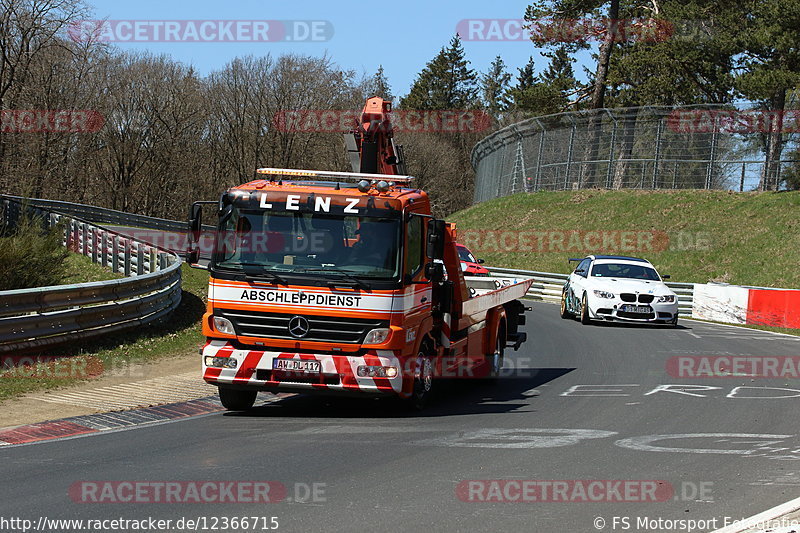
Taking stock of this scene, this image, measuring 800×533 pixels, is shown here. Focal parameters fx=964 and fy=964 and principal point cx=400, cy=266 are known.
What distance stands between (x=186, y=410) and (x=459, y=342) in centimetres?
346

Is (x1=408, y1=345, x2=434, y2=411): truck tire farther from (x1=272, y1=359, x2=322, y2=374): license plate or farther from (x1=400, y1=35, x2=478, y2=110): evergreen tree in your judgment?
(x1=400, y1=35, x2=478, y2=110): evergreen tree

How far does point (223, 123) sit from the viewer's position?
7181cm

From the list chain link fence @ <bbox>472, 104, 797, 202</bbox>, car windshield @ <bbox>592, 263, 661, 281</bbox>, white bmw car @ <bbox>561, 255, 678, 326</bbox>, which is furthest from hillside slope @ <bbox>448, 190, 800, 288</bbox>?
white bmw car @ <bbox>561, 255, 678, 326</bbox>

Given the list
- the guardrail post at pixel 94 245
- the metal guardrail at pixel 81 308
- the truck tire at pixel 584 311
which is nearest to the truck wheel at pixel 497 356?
the metal guardrail at pixel 81 308

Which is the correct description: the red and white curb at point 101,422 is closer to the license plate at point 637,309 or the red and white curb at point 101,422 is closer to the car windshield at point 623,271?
the license plate at point 637,309

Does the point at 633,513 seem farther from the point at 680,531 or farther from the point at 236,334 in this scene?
the point at 236,334

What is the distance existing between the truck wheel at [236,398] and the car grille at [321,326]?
106 centimetres

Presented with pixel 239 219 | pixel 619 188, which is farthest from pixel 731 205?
pixel 239 219

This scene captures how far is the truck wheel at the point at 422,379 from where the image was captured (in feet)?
35.1

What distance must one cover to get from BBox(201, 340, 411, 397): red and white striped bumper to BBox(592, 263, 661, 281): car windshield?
47.5 ft

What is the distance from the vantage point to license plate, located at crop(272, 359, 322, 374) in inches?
392

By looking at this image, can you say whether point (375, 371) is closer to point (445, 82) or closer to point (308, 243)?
point (308, 243)

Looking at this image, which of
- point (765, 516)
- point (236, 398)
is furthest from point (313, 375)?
point (765, 516)

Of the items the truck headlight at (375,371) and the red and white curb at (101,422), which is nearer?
the red and white curb at (101,422)
